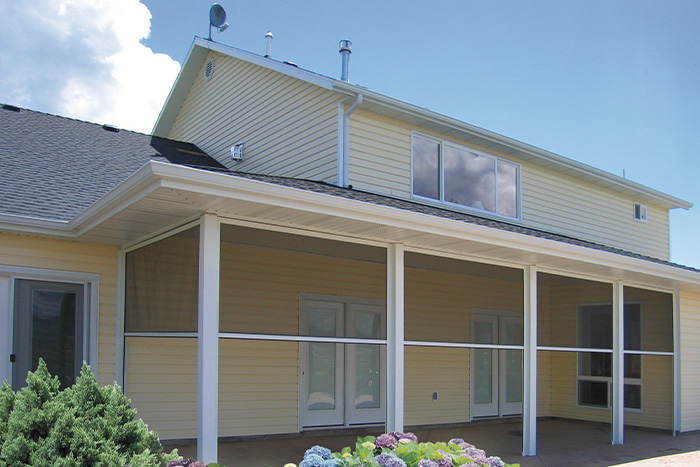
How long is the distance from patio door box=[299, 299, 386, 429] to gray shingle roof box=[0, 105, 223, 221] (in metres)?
3.17

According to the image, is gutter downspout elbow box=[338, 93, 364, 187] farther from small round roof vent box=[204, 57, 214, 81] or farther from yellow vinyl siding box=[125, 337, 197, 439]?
small round roof vent box=[204, 57, 214, 81]

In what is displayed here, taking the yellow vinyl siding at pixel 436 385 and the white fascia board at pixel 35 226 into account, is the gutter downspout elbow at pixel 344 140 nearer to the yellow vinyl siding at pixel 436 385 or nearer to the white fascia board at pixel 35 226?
the yellow vinyl siding at pixel 436 385

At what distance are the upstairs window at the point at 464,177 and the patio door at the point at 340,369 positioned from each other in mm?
2215

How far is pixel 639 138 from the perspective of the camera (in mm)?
19281

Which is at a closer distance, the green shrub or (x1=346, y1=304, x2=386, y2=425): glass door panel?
the green shrub

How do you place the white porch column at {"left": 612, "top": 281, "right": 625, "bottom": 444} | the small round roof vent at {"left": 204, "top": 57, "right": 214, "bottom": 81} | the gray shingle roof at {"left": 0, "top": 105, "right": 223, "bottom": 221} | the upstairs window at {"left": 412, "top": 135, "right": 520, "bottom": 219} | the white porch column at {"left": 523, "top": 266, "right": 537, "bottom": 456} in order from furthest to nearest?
the small round roof vent at {"left": 204, "top": 57, "right": 214, "bottom": 81} < the upstairs window at {"left": 412, "top": 135, "right": 520, "bottom": 219} < the white porch column at {"left": 612, "top": 281, "right": 625, "bottom": 444} < the white porch column at {"left": 523, "top": 266, "right": 537, "bottom": 456} < the gray shingle roof at {"left": 0, "top": 105, "right": 223, "bottom": 221}

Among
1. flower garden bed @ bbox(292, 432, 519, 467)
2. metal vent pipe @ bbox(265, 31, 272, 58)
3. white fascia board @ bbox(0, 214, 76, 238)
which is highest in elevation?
metal vent pipe @ bbox(265, 31, 272, 58)

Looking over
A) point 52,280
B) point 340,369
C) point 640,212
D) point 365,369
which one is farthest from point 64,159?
point 640,212

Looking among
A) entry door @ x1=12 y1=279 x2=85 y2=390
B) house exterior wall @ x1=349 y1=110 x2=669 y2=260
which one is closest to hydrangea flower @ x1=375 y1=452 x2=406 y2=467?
entry door @ x1=12 y1=279 x2=85 y2=390

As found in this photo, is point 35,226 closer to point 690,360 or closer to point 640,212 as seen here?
point 690,360

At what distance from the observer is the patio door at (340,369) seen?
31.7ft

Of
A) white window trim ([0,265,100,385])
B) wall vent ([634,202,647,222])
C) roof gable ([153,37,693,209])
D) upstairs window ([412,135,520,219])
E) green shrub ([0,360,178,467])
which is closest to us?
green shrub ([0,360,178,467])

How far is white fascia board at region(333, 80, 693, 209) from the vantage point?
8.91 meters

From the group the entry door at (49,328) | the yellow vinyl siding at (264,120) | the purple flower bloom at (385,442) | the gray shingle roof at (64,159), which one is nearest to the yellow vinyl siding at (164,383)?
the entry door at (49,328)
